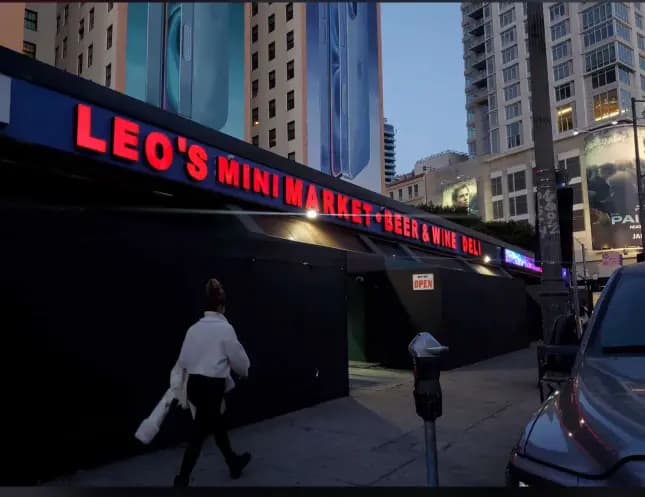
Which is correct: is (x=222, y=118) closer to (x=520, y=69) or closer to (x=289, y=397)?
(x=289, y=397)

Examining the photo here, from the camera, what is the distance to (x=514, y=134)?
8038 cm

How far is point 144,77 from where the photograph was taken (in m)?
38.3

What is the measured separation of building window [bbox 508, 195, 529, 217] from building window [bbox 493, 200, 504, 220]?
1.56 metres

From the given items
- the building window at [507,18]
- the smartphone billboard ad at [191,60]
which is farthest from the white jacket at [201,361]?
the building window at [507,18]

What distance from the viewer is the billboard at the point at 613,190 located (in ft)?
166

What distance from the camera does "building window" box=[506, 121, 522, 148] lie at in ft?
260

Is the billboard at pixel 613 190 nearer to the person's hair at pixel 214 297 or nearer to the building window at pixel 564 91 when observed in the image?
the building window at pixel 564 91

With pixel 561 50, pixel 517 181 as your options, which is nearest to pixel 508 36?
pixel 561 50

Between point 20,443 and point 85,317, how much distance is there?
47.4 inches

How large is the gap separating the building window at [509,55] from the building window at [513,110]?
7.25 meters

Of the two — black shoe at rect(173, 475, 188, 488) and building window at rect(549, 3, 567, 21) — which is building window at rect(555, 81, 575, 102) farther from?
black shoe at rect(173, 475, 188, 488)

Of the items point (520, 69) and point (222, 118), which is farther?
point (520, 69)

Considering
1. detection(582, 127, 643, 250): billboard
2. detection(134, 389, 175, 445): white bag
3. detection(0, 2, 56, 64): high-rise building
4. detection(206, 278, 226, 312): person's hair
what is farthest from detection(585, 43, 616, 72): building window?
detection(134, 389, 175, 445): white bag

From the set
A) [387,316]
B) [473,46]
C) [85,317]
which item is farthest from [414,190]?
[85,317]
